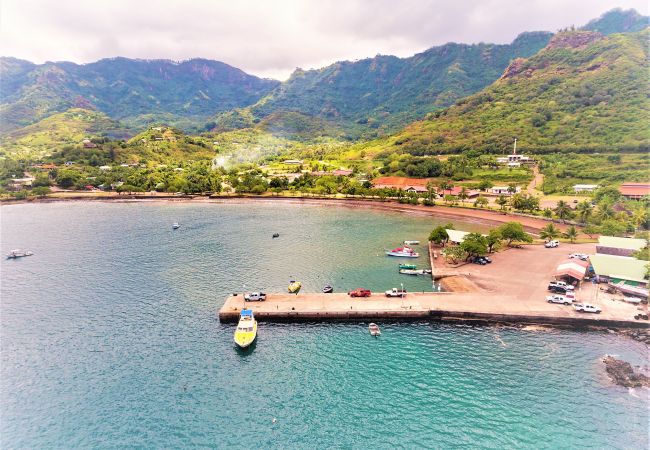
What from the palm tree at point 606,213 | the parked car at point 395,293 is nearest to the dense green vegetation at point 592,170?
the palm tree at point 606,213

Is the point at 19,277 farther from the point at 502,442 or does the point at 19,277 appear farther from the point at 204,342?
the point at 502,442

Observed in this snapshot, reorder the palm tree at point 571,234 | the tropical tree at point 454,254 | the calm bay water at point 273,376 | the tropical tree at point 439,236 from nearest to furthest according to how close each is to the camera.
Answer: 1. the calm bay water at point 273,376
2. the tropical tree at point 454,254
3. the tropical tree at point 439,236
4. the palm tree at point 571,234

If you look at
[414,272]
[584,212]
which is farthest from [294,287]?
[584,212]

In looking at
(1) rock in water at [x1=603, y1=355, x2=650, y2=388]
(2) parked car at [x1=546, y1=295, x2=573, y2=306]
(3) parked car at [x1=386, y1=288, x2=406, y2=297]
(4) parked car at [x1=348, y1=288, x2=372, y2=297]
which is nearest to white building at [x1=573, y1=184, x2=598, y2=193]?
(2) parked car at [x1=546, y1=295, x2=573, y2=306]

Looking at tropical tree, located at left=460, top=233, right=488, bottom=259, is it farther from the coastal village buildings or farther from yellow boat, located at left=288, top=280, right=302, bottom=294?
yellow boat, located at left=288, top=280, right=302, bottom=294

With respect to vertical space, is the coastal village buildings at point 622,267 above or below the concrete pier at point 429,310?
above

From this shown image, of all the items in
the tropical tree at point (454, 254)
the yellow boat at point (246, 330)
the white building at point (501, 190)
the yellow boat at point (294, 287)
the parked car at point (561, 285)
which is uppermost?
the white building at point (501, 190)

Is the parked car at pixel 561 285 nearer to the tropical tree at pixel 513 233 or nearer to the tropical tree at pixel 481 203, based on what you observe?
the tropical tree at pixel 513 233
